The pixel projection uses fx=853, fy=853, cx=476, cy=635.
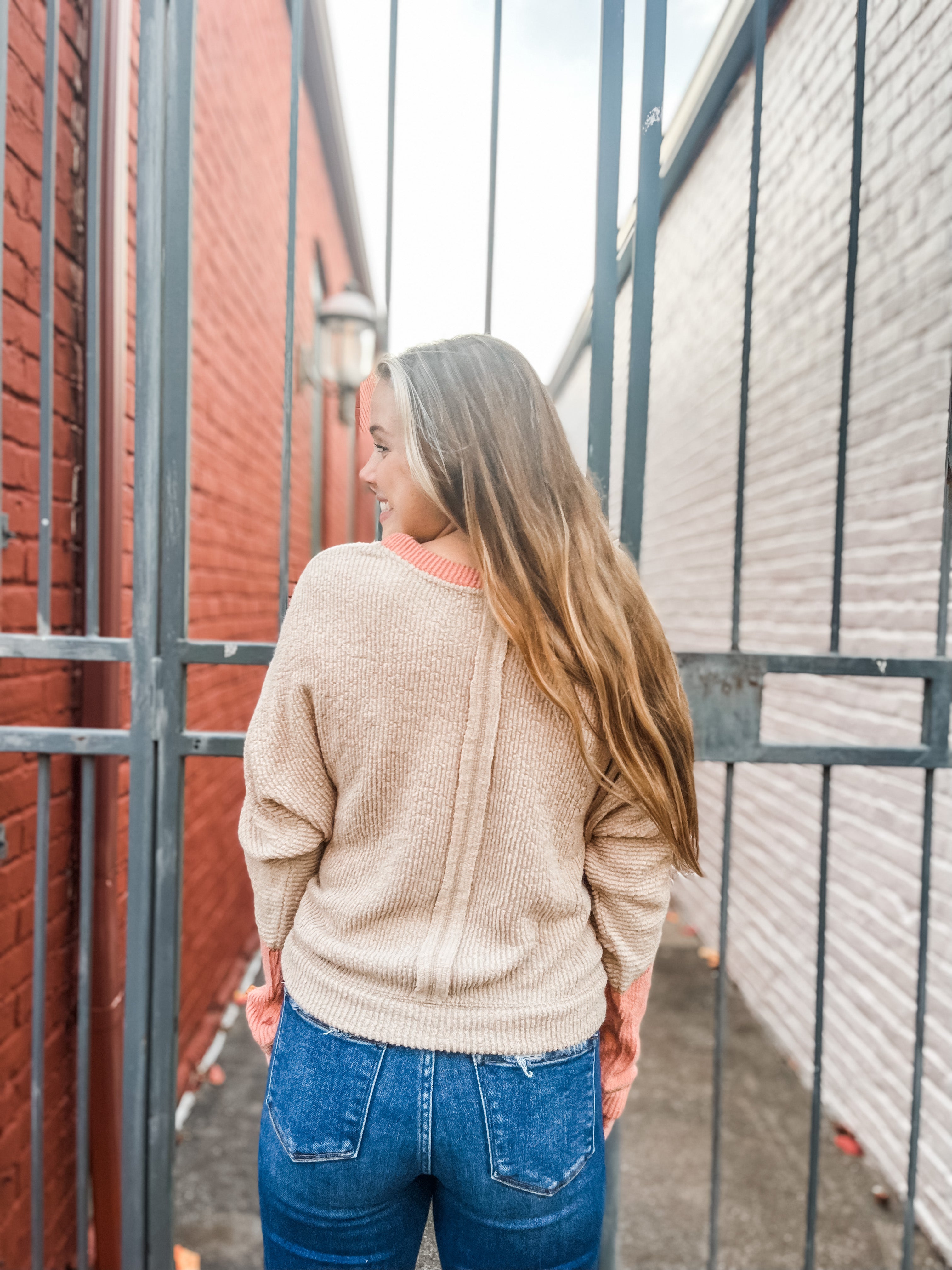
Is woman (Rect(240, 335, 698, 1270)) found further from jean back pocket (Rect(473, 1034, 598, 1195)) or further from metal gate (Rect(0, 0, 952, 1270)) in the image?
metal gate (Rect(0, 0, 952, 1270))

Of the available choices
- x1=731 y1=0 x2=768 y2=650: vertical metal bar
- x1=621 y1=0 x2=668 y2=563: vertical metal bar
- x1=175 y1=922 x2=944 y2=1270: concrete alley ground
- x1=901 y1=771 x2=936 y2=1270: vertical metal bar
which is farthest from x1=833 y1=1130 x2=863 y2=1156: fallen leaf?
x1=621 y1=0 x2=668 y2=563: vertical metal bar

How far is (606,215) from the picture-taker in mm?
1798

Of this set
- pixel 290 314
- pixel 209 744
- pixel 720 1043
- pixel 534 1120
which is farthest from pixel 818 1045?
pixel 290 314

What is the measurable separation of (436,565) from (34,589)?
1.42 meters

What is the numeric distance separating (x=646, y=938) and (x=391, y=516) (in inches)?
30.7

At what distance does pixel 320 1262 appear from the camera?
3.96 ft

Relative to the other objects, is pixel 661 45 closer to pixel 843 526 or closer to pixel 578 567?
pixel 843 526

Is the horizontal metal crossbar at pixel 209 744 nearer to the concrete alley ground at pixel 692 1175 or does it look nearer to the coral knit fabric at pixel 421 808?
the coral knit fabric at pixel 421 808

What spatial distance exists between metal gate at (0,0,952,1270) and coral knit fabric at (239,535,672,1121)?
59 cm

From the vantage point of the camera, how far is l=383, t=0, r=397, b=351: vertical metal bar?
1.84m

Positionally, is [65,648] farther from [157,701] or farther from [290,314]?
[290,314]

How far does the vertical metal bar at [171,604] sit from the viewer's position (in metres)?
1.79

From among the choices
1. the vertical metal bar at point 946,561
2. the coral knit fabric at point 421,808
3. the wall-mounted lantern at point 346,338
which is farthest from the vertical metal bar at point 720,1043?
the wall-mounted lantern at point 346,338

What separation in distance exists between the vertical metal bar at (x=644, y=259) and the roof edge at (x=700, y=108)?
35 mm
